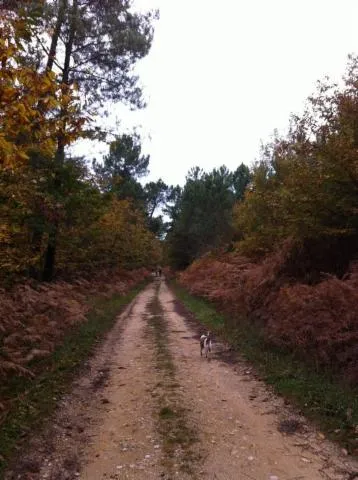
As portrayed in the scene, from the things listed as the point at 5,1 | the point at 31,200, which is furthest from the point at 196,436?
the point at 31,200

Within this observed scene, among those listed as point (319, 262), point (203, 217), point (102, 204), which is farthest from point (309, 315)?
point (203, 217)

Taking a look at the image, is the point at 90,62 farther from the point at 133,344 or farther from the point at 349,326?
the point at 349,326

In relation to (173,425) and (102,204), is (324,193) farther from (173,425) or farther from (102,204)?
(102,204)

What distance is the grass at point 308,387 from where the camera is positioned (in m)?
5.74

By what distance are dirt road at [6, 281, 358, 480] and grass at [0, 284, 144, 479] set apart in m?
0.22

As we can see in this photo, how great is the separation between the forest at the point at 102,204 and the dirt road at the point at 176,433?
1463 millimetres

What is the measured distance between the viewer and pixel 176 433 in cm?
Answer: 543

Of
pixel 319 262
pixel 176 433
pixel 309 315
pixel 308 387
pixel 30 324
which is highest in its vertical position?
pixel 319 262

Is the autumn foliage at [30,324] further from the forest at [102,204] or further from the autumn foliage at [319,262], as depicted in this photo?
the autumn foliage at [319,262]

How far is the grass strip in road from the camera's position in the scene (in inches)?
185

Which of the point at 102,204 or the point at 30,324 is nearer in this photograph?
the point at 30,324

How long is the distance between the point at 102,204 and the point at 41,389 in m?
10.0

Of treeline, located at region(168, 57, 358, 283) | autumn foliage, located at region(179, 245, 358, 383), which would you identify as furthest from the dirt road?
treeline, located at region(168, 57, 358, 283)

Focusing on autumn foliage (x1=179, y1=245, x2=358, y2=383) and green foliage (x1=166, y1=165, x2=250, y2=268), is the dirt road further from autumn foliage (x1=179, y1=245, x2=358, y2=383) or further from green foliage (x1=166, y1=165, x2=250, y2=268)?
green foliage (x1=166, y1=165, x2=250, y2=268)
